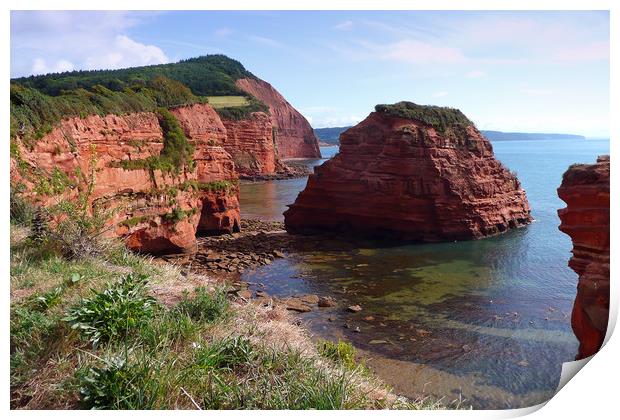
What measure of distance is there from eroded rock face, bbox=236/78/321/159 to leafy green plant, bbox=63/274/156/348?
67.4 meters

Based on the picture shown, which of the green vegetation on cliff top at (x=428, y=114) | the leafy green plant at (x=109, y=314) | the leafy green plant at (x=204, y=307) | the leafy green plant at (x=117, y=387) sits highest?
the green vegetation on cliff top at (x=428, y=114)

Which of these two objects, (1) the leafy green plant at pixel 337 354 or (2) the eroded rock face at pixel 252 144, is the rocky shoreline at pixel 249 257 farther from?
(2) the eroded rock face at pixel 252 144

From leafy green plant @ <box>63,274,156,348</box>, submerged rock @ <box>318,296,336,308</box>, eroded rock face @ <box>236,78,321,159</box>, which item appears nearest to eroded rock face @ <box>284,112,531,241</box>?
submerged rock @ <box>318,296,336,308</box>


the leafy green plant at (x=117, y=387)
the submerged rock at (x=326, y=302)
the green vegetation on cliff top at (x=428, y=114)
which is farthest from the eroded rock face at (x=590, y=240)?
the green vegetation on cliff top at (x=428, y=114)

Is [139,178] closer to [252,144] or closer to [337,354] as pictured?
[337,354]

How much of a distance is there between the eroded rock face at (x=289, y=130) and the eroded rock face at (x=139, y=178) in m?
47.7

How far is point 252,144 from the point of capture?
58719mm

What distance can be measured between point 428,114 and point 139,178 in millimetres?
16474

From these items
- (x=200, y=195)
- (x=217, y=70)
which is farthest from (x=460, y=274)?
(x=217, y=70)

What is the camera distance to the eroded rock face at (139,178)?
39.4 ft

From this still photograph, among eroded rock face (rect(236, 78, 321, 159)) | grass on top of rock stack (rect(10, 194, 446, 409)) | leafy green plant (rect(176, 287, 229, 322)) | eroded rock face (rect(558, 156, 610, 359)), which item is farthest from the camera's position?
eroded rock face (rect(236, 78, 321, 159))

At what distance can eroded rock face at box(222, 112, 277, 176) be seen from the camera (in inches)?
2218

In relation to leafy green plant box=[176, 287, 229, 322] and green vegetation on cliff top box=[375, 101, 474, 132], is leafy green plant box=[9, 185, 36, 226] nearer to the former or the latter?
leafy green plant box=[176, 287, 229, 322]
